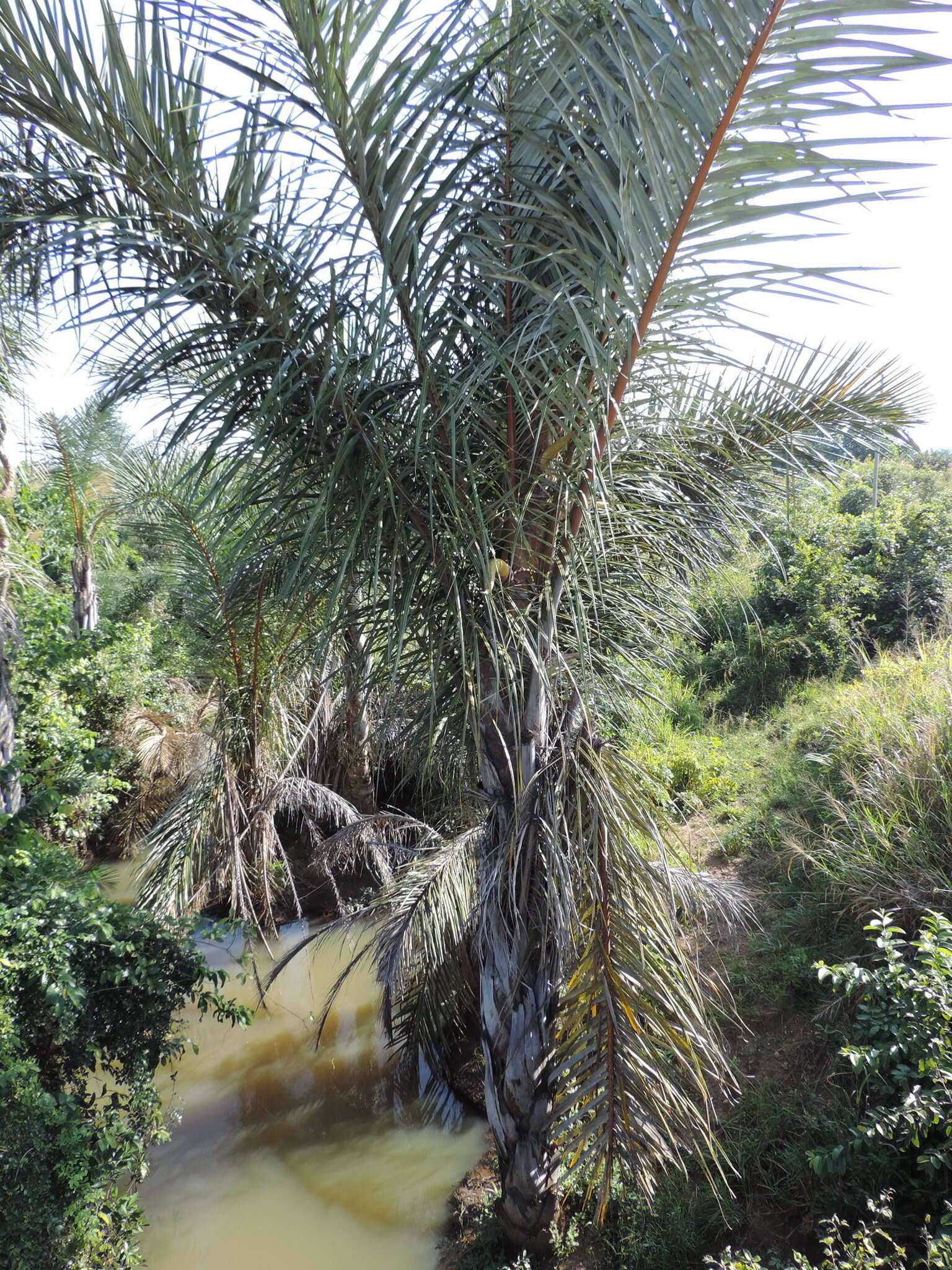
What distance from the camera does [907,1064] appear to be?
284cm

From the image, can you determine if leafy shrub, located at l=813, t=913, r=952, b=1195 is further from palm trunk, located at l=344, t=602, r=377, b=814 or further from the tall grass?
palm trunk, located at l=344, t=602, r=377, b=814

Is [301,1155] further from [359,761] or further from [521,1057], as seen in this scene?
[359,761]

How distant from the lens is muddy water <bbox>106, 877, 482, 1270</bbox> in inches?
143

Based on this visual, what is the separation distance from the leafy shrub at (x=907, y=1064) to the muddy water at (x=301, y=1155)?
219 cm

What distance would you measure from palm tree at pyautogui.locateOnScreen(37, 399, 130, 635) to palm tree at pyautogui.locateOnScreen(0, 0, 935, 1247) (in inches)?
213

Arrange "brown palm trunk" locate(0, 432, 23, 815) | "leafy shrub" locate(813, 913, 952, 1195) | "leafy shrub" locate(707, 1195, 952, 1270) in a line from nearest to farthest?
"leafy shrub" locate(707, 1195, 952, 1270) < "leafy shrub" locate(813, 913, 952, 1195) < "brown palm trunk" locate(0, 432, 23, 815)

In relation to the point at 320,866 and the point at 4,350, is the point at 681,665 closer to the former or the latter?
the point at 320,866

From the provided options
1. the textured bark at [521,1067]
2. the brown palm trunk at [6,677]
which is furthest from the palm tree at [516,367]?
the brown palm trunk at [6,677]

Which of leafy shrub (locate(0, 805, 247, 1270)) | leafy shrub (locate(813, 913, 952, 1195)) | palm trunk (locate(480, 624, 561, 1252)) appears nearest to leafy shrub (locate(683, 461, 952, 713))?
leafy shrub (locate(813, 913, 952, 1195))

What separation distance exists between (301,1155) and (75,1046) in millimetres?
1899

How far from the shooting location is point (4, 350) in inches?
208

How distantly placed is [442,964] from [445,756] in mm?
1535

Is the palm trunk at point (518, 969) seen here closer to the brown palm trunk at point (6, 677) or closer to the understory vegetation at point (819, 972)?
the understory vegetation at point (819, 972)

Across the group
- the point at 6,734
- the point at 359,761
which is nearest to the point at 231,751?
the point at 6,734
